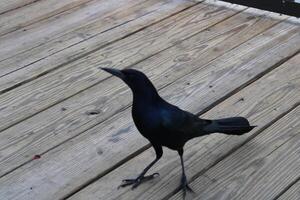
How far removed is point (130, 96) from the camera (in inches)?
102

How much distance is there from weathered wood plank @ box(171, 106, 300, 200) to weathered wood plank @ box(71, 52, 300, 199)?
0.04m

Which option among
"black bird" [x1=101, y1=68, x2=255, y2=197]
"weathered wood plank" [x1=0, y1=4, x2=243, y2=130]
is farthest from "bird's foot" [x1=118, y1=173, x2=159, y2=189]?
"weathered wood plank" [x1=0, y1=4, x2=243, y2=130]

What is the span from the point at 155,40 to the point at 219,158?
3.67ft

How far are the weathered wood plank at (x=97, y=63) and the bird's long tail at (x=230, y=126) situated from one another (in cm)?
81

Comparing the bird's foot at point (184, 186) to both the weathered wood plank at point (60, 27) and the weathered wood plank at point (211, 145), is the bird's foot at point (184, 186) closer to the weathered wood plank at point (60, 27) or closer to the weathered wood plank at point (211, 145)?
the weathered wood plank at point (211, 145)

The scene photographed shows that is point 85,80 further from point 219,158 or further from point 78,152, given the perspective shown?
point 219,158

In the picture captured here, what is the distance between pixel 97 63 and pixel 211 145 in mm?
918

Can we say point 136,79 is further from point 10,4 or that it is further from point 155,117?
point 10,4

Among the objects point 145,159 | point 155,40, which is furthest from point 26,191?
point 155,40

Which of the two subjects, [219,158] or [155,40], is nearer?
[219,158]

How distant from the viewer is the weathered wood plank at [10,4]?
3.64 metres

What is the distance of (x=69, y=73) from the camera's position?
2.84m

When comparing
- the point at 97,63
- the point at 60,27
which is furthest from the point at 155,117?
the point at 60,27

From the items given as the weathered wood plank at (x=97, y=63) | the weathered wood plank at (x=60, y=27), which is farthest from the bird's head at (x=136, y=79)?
the weathered wood plank at (x=60, y=27)
